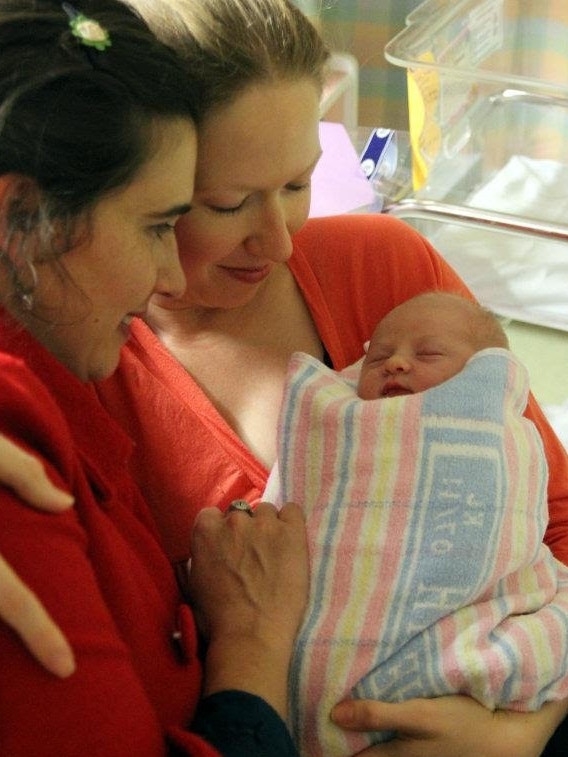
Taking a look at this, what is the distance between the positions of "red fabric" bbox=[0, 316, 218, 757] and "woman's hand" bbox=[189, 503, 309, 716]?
0.16ft

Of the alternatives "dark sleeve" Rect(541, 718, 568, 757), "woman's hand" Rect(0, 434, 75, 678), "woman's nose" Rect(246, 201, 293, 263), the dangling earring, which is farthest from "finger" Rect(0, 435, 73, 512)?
"dark sleeve" Rect(541, 718, 568, 757)

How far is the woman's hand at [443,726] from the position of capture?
3.20 feet

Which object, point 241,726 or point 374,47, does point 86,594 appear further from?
point 374,47

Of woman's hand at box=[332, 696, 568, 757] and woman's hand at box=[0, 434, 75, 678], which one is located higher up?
woman's hand at box=[0, 434, 75, 678]

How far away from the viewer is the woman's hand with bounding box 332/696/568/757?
98 cm

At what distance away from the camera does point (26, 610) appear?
2.19ft

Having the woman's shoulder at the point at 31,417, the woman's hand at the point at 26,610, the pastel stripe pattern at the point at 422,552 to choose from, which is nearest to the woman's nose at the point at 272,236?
the pastel stripe pattern at the point at 422,552

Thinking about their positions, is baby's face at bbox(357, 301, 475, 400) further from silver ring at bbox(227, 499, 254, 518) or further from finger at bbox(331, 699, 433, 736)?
finger at bbox(331, 699, 433, 736)

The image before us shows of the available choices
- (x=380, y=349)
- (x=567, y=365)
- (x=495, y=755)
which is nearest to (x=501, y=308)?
(x=567, y=365)

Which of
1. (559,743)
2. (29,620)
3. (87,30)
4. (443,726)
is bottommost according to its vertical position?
(559,743)

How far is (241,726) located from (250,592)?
0.20m

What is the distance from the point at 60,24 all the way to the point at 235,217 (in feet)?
1.13

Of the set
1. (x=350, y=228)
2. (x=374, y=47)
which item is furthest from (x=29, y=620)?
(x=374, y=47)

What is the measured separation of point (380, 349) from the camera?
1.25m
